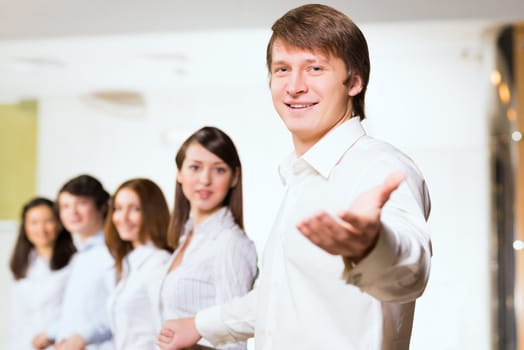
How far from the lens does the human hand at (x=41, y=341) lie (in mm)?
3273

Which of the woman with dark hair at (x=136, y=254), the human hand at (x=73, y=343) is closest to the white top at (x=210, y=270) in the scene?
the woman with dark hair at (x=136, y=254)

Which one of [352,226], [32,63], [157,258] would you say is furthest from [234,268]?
[352,226]

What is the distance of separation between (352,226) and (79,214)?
7.55ft

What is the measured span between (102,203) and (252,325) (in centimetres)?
129

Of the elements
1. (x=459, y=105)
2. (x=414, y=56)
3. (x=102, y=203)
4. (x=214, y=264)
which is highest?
(x=414, y=56)

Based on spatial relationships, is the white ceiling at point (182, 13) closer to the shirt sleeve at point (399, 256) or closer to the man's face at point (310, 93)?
the man's face at point (310, 93)

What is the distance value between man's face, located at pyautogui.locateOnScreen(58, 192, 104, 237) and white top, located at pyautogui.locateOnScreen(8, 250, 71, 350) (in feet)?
0.52

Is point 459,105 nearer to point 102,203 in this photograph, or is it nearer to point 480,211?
point 480,211

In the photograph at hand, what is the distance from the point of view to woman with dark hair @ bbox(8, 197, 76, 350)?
3271 mm

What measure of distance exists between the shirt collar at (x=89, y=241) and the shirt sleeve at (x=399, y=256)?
6.44 feet

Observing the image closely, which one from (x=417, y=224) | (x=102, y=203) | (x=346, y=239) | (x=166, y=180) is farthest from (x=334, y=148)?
(x=102, y=203)

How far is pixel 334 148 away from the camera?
5.50ft

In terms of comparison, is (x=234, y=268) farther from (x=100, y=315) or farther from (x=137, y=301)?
(x=100, y=315)

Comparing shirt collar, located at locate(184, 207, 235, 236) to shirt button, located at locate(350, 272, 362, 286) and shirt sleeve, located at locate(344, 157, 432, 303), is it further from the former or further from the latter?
shirt button, located at locate(350, 272, 362, 286)
